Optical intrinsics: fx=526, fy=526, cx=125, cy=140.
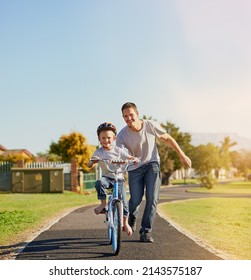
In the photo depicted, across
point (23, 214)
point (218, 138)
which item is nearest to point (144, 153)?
point (218, 138)

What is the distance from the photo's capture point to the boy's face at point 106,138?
5.84 m

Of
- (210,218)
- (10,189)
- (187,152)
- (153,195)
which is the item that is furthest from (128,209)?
(10,189)

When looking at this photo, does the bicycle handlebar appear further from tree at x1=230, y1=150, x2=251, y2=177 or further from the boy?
tree at x1=230, y1=150, x2=251, y2=177

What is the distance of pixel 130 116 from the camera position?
5.98 metres

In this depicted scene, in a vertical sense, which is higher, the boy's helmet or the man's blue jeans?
the boy's helmet

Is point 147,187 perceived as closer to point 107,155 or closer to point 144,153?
point 144,153

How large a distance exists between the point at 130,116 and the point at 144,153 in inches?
22.1

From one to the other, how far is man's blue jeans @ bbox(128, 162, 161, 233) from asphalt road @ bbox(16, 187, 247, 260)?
0.31 metres

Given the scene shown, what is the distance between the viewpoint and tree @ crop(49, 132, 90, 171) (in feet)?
24.3

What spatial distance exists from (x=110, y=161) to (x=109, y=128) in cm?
37

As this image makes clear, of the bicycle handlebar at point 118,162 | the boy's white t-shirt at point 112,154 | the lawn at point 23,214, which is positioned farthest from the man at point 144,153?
the lawn at point 23,214

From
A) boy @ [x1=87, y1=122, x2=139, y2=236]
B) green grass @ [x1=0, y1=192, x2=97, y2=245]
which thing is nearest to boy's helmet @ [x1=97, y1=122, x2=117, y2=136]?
boy @ [x1=87, y1=122, x2=139, y2=236]
